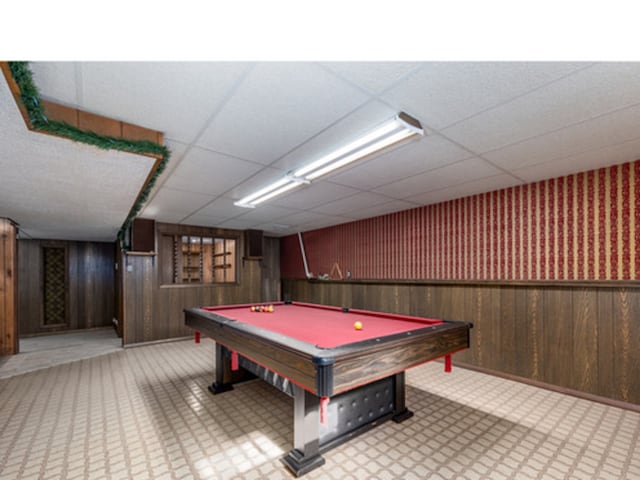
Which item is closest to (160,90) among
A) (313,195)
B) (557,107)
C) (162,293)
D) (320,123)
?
(320,123)

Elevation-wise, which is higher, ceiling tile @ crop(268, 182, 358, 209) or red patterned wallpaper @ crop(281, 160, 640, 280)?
ceiling tile @ crop(268, 182, 358, 209)

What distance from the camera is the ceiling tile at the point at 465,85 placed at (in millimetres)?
1516

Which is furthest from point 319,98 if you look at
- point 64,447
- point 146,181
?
point 64,447

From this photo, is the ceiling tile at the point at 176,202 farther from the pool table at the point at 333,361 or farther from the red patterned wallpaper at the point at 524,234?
the red patterned wallpaper at the point at 524,234

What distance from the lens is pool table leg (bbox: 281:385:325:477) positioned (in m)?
2.03

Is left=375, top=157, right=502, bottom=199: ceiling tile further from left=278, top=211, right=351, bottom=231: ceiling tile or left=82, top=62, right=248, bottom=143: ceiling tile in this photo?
left=82, top=62, right=248, bottom=143: ceiling tile

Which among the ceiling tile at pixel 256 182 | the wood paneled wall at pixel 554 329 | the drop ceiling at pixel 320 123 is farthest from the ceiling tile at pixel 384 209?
the ceiling tile at pixel 256 182

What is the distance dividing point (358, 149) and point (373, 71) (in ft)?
2.95

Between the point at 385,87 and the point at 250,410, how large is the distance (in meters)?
2.83

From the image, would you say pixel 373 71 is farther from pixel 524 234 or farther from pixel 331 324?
pixel 524 234

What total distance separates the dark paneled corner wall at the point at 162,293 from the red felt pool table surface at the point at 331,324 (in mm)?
2586

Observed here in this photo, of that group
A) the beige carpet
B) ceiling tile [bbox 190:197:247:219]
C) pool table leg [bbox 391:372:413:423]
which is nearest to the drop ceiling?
ceiling tile [bbox 190:197:247:219]
